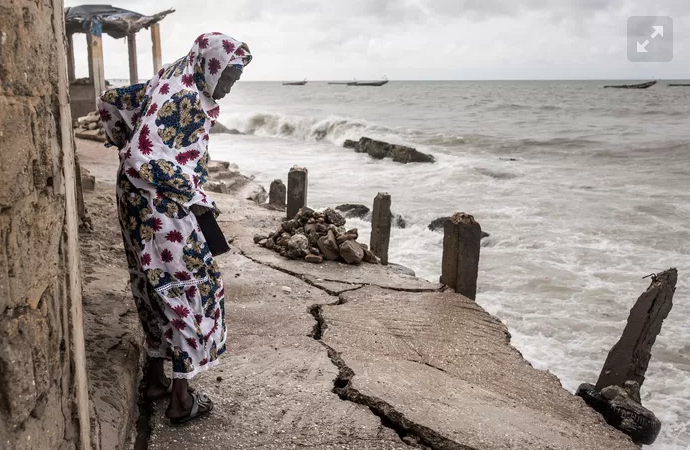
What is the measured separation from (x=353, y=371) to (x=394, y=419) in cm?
53

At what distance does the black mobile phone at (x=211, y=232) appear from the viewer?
2.50 m

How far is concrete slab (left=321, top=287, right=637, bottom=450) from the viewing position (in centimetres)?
299

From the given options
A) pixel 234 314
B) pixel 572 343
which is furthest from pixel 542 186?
pixel 234 314

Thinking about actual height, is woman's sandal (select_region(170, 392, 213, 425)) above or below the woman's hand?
below

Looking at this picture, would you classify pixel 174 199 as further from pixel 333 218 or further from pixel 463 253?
pixel 333 218

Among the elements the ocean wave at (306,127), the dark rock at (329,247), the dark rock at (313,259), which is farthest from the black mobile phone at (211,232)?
the ocean wave at (306,127)

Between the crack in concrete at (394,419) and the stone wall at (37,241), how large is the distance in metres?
1.57

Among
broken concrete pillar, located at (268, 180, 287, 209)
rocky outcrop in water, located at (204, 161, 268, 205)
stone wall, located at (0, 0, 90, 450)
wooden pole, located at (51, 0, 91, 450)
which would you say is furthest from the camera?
rocky outcrop in water, located at (204, 161, 268, 205)

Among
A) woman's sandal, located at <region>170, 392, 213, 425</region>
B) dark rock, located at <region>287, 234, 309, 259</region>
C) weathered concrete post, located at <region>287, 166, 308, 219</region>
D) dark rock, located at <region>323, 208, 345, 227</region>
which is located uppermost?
weathered concrete post, located at <region>287, 166, 308, 219</region>

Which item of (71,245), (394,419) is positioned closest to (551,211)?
(394,419)

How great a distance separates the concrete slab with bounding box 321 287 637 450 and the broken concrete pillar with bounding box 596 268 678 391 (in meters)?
0.82

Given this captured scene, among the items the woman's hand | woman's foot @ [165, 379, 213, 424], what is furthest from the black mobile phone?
woman's foot @ [165, 379, 213, 424]

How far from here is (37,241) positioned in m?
1.46

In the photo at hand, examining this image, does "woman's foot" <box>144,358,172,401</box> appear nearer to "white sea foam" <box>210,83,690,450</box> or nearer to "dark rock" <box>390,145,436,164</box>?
"white sea foam" <box>210,83,690,450</box>
